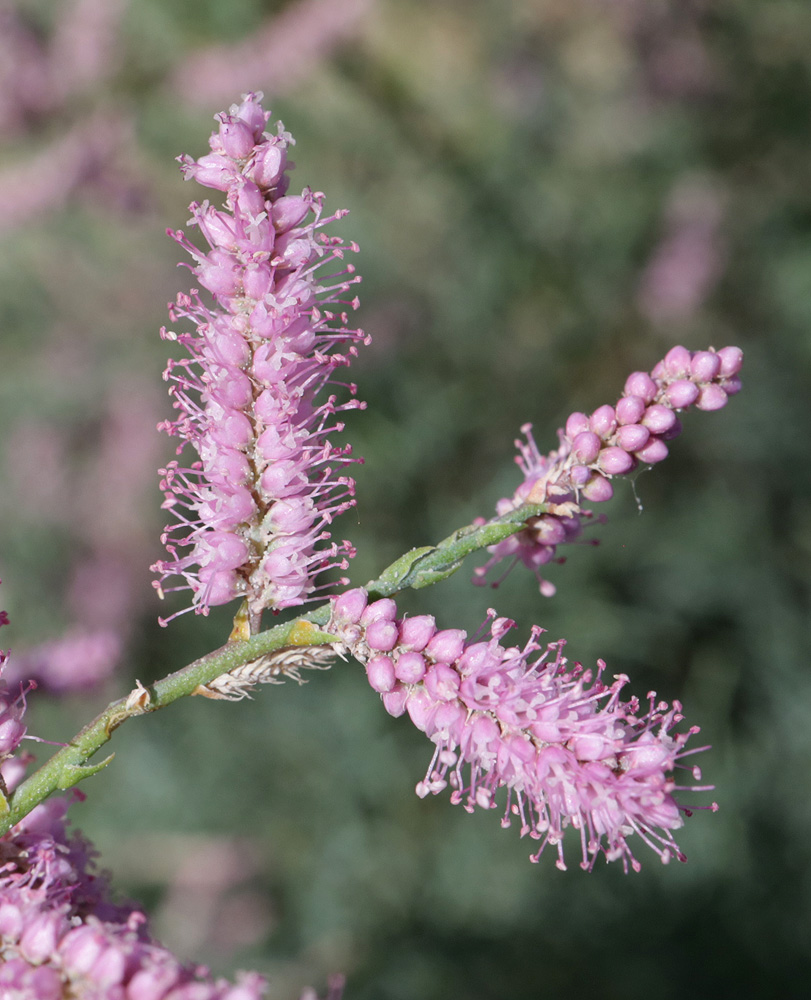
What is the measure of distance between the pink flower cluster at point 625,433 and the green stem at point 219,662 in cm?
5

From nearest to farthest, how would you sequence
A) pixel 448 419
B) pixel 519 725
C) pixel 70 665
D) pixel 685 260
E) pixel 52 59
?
1. pixel 519 725
2. pixel 70 665
3. pixel 448 419
4. pixel 685 260
5. pixel 52 59

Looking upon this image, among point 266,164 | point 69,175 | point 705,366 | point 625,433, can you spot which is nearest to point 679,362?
point 705,366

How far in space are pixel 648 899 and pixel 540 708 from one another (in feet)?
9.79

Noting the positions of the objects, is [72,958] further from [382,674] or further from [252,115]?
[252,115]

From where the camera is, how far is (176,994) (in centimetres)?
115

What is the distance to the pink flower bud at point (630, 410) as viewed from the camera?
4.95 ft

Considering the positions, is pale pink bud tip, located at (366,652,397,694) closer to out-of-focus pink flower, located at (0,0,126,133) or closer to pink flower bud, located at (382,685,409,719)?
pink flower bud, located at (382,685,409,719)

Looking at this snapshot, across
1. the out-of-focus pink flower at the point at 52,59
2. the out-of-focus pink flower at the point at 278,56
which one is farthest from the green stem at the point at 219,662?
the out-of-focus pink flower at the point at 52,59

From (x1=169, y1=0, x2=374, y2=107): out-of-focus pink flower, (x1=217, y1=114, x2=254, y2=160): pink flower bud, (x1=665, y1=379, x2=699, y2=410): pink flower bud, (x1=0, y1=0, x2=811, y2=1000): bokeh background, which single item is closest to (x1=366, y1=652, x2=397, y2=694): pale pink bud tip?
(x1=665, y1=379, x2=699, y2=410): pink flower bud

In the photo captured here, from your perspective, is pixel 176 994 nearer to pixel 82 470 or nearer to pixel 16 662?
pixel 16 662

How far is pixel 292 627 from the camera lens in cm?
137

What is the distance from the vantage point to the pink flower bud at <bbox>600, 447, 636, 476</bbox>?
149cm

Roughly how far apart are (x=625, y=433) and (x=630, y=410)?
0.04 m

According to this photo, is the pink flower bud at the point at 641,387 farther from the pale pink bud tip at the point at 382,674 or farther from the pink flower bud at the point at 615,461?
the pale pink bud tip at the point at 382,674
